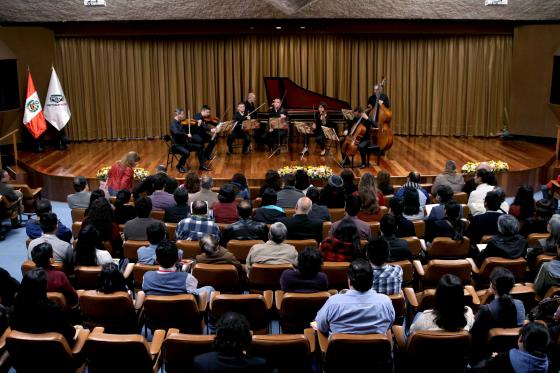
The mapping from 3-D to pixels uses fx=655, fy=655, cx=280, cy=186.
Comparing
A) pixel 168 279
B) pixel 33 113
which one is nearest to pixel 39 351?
pixel 168 279

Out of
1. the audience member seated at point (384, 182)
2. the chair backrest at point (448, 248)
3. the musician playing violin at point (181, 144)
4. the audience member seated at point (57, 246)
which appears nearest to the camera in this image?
the audience member seated at point (57, 246)

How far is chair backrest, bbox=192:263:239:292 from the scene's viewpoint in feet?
18.6

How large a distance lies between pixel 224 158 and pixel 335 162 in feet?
7.48

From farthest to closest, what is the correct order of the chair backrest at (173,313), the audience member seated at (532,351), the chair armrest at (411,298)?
the chair armrest at (411,298) → the chair backrest at (173,313) → the audience member seated at (532,351)

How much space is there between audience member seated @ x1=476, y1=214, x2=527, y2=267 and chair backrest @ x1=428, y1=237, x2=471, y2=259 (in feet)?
1.55

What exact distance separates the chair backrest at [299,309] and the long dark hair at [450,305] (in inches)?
36.5

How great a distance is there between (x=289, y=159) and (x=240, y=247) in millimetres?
6739

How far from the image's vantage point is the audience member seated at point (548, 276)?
5.50m

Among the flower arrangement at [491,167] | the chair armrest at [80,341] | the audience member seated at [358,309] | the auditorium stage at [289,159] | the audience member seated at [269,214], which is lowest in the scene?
the auditorium stage at [289,159]

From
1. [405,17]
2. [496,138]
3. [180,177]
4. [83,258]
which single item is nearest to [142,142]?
[180,177]

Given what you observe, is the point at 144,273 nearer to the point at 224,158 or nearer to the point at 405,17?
the point at 224,158

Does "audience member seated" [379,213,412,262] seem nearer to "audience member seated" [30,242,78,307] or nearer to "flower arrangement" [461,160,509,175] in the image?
"audience member seated" [30,242,78,307]

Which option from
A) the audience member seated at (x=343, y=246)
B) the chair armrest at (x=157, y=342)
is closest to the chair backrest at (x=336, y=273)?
the audience member seated at (x=343, y=246)

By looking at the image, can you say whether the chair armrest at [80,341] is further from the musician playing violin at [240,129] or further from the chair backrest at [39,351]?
the musician playing violin at [240,129]
